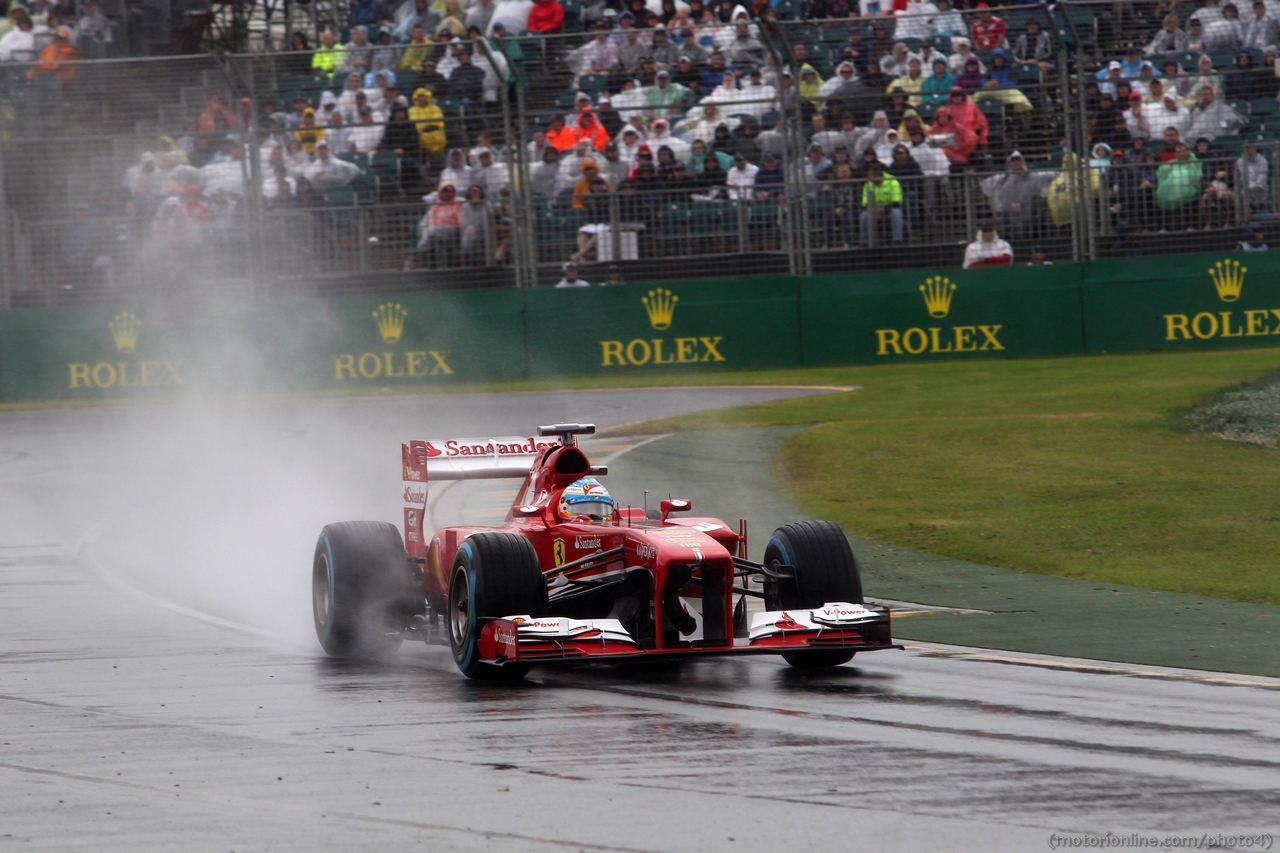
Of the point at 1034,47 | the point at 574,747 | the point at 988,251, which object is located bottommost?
the point at 574,747

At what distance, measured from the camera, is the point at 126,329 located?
25.2 metres

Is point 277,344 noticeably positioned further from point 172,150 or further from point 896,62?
point 896,62

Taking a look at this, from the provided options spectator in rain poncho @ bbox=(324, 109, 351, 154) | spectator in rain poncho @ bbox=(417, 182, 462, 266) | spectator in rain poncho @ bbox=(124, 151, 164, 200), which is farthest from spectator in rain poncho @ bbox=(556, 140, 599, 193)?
spectator in rain poncho @ bbox=(124, 151, 164, 200)

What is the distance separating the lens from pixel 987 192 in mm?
24891

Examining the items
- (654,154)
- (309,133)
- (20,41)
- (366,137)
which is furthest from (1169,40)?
(20,41)

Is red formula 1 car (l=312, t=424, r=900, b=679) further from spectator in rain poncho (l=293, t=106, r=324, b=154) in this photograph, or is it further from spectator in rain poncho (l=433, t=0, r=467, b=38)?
spectator in rain poncho (l=433, t=0, r=467, b=38)

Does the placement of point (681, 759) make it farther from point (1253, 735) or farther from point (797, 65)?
point (797, 65)

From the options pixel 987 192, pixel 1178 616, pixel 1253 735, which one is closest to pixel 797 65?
pixel 987 192

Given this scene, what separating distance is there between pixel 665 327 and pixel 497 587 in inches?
728

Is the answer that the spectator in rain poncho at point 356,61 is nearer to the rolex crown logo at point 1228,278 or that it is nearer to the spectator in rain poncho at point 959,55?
the spectator in rain poncho at point 959,55

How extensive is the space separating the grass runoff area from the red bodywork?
1.41 metres

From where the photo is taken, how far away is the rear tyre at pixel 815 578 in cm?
836

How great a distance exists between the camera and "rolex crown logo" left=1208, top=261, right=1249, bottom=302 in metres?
25.1

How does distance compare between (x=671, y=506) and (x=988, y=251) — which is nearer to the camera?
(x=671, y=506)
